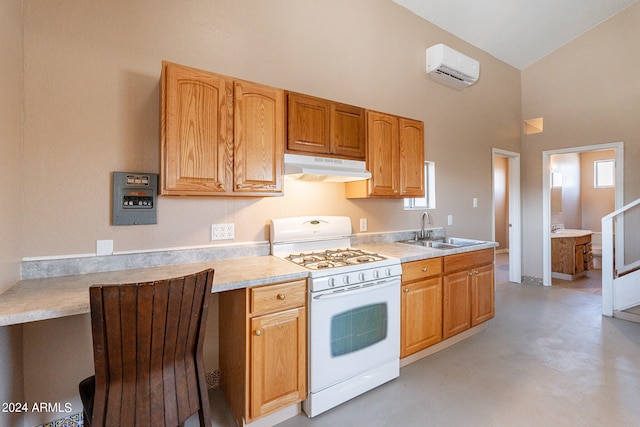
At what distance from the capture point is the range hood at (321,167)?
212 cm

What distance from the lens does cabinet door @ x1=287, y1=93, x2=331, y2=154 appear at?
7.11ft

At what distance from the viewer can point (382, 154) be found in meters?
2.68

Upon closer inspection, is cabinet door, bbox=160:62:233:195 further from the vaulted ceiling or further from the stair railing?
the stair railing

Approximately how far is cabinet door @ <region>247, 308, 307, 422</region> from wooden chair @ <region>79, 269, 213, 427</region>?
368mm

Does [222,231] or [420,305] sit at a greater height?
[222,231]

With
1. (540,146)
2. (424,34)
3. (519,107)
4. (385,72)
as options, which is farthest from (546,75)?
(385,72)

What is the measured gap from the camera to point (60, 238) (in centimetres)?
170

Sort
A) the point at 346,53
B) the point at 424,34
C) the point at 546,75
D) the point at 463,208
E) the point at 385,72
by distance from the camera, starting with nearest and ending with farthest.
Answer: the point at 346,53 < the point at 385,72 < the point at 424,34 < the point at 463,208 < the point at 546,75

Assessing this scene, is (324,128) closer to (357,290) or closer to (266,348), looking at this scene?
Answer: (357,290)

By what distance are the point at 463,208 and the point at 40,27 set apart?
13.8 feet

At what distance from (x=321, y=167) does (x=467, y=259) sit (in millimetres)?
1688

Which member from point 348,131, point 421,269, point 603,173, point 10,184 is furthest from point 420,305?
point 603,173

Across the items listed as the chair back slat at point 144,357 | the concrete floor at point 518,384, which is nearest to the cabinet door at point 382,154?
the concrete floor at point 518,384

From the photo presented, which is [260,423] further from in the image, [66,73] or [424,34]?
[424,34]
